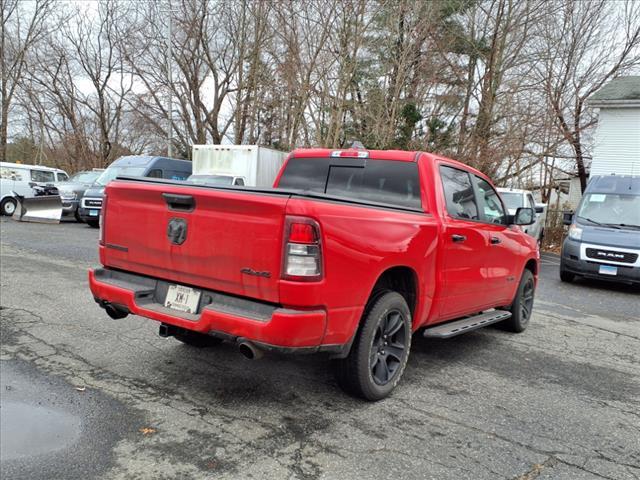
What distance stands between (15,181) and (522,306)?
60.3 feet

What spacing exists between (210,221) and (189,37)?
1197 inches

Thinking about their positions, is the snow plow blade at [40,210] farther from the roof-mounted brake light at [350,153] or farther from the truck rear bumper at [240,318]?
the truck rear bumper at [240,318]

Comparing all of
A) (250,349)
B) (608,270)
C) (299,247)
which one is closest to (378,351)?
(250,349)

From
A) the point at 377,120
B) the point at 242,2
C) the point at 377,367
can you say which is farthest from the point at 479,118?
the point at 377,367

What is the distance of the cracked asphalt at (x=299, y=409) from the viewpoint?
9.63 feet

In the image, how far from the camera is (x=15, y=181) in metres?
18.8

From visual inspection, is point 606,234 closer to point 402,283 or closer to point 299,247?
point 402,283

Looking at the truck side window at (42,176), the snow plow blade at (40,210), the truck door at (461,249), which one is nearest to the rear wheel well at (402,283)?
the truck door at (461,249)

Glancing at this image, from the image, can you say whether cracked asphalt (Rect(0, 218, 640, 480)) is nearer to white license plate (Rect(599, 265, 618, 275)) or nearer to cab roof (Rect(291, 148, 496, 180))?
cab roof (Rect(291, 148, 496, 180))

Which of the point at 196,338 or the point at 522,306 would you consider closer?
the point at 196,338

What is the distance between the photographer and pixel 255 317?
10.3 ft

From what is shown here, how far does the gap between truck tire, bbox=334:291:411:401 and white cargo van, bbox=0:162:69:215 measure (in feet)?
60.7

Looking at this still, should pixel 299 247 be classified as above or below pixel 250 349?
above

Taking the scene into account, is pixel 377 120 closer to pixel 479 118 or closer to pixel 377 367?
pixel 479 118
